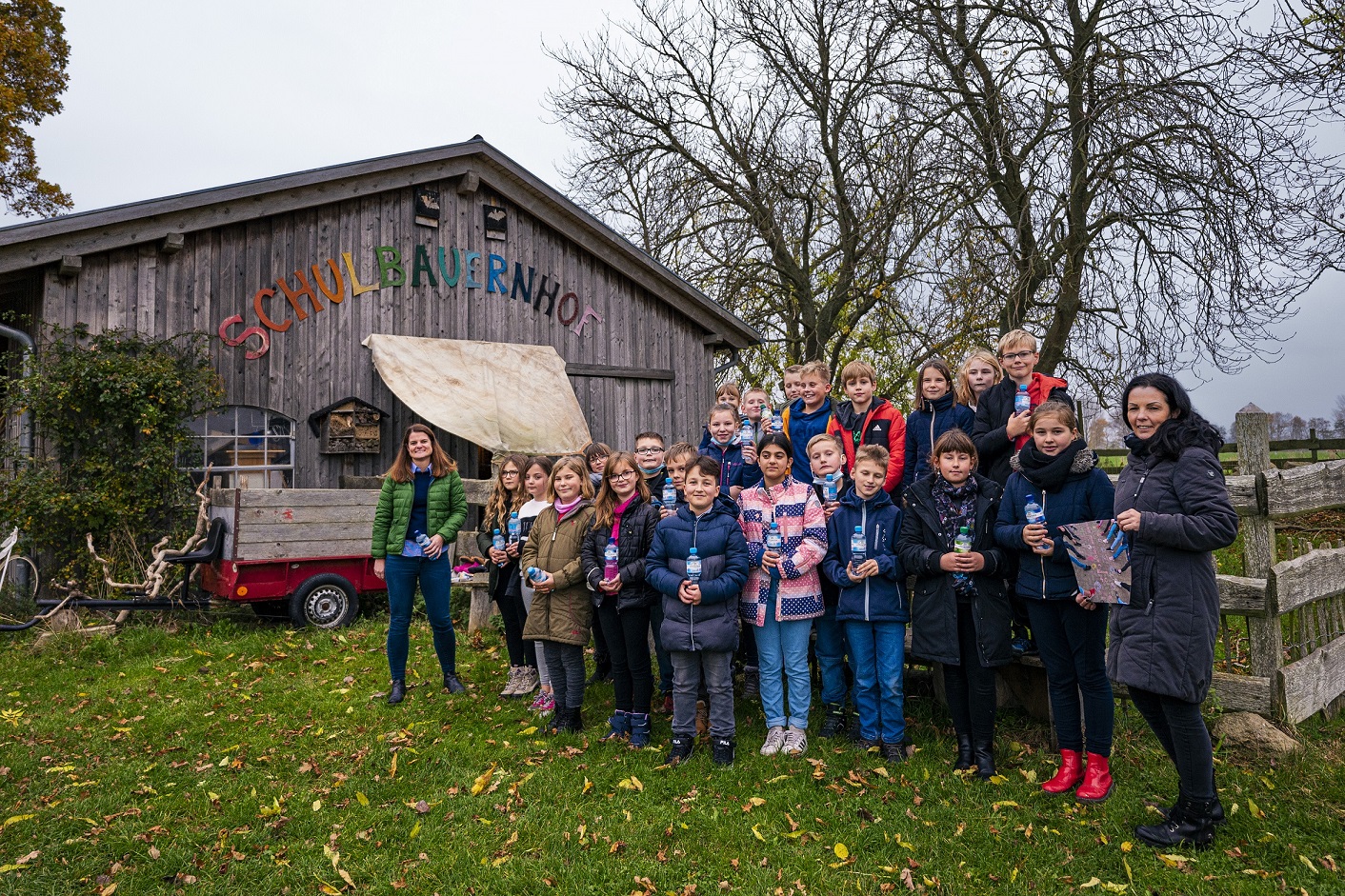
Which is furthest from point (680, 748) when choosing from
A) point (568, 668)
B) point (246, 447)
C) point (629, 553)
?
point (246, 447)

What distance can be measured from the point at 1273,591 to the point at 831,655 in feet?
8.32

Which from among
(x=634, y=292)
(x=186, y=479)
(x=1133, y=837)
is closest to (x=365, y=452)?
(x=186, y=479)

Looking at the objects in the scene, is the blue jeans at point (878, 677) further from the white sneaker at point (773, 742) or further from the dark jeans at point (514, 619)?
the dark jeans at point (514, 619)

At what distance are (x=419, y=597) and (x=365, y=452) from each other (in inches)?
83.7

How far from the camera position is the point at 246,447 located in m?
9.69

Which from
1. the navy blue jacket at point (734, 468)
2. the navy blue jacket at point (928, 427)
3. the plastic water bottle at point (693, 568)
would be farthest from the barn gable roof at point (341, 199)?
the navy blue jacket at point (928, 427)

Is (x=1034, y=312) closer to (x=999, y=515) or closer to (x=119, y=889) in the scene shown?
(x=999, y=515)

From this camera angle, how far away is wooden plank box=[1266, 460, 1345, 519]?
493 centimetres

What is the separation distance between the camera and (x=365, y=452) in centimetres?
1033

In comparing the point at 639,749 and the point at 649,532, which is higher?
the point at 649,532

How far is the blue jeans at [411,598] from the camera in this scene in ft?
20.0

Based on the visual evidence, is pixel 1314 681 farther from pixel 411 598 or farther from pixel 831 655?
pixel 411 598

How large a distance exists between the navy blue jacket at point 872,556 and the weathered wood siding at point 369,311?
6.57 metres

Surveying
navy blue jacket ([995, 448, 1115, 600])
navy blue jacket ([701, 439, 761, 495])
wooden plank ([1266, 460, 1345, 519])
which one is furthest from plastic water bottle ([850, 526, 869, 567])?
wooden plank ([1266, 460, 1345, 519])
